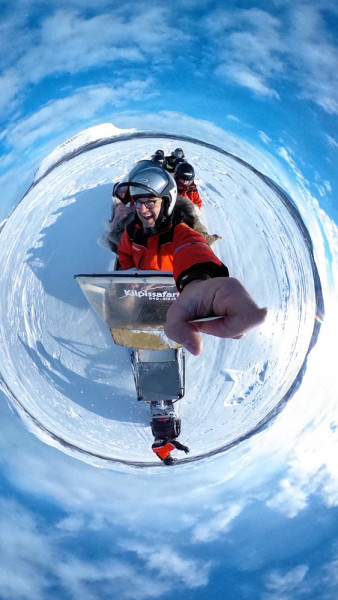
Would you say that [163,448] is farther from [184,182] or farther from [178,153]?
[178,153]

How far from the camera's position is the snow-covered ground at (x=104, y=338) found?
4648 mm

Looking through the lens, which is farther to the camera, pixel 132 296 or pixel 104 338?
pixel 104 338

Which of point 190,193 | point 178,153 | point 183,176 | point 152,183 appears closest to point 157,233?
point 152,183

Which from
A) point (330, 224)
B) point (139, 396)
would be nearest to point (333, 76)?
point (330, 224)

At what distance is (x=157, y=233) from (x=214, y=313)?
1.54 metres

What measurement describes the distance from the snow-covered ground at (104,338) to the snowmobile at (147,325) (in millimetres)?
846

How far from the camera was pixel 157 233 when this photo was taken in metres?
2.93

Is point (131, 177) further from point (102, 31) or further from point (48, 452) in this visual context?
point (48, 452)

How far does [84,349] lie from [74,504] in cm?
155

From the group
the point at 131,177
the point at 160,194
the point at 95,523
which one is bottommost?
the point at 95,523

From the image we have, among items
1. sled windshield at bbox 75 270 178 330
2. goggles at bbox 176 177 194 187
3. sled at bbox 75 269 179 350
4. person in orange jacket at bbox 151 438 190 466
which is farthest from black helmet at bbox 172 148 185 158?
person in orange jacket at bbox 151 438 190 466

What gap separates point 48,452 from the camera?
445cm

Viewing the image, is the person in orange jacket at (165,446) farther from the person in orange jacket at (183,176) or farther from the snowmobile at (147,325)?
the person in orange jacket at (183,176)

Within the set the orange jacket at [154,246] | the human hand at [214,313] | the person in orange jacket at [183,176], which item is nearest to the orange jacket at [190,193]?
the person in orange jacket at [183,176]
